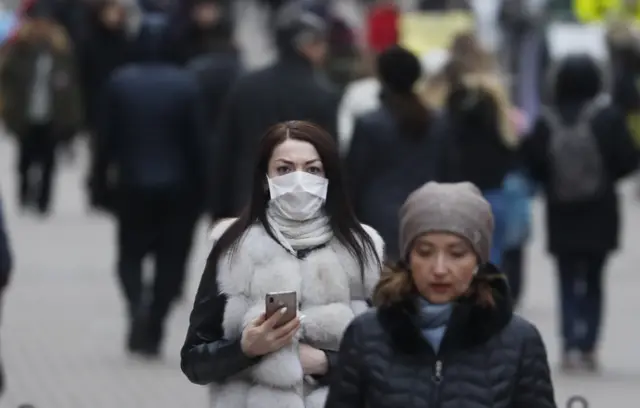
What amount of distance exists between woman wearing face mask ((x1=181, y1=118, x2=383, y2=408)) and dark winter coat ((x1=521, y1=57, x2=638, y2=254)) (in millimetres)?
5810

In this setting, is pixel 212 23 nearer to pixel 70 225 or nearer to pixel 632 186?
pixel 70 225

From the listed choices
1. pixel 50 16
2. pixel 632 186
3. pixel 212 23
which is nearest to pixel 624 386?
pixel 212 23

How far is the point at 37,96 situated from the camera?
1975 cm

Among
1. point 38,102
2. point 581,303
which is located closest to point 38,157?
point 38,102

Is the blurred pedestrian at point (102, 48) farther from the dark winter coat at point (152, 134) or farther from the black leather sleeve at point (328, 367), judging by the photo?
the black leather sleeve at point (328, 367)

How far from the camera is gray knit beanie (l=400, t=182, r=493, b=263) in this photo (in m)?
5.38

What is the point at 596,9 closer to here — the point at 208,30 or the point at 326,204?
the point at 208,30

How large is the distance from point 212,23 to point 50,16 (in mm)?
8291

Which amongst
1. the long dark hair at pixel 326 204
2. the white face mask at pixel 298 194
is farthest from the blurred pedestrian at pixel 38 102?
the white face mask at pixel 298 194

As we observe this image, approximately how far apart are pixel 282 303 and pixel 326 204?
410mm

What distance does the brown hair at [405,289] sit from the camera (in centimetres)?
527

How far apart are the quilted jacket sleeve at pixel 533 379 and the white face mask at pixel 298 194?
0.85 meters

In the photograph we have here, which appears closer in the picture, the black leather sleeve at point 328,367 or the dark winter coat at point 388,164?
the black leather sleeve at point 328,367

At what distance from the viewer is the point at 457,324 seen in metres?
5.21
